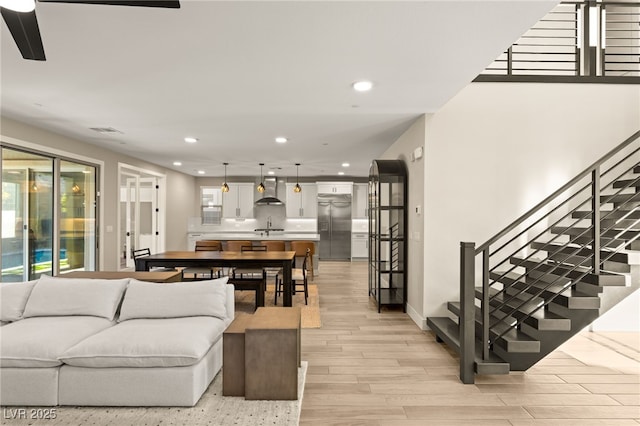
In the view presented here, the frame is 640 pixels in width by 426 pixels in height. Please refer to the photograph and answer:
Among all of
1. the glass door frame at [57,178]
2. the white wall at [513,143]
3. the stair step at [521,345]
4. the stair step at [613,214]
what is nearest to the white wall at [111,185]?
the glass door frame at [57,178]

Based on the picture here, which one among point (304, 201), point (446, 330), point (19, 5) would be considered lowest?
point (446, 330)

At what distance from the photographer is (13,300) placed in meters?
3.22

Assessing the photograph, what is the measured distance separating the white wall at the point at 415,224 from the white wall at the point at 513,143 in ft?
0.60

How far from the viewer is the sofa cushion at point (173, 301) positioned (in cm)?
324

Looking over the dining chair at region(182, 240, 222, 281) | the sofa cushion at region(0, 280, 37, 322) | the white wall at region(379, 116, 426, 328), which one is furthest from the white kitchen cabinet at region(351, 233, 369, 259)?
the sofa cushion at region(0, 280, 37, 322)

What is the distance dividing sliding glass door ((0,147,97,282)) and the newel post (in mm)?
5610

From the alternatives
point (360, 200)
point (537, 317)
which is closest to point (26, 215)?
point (537, 317)

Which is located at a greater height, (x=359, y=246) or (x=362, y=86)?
(x=362, y=86)

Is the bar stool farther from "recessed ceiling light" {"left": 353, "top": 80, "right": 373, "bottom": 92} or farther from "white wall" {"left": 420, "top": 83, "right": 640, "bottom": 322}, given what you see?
"recessed ceiling light" {"left": 353, "top": 80, "right": 373, "bottom": 92}

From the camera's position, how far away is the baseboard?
4629 mm

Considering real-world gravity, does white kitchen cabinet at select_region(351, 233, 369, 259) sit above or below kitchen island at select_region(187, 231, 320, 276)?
below

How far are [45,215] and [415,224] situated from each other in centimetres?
543

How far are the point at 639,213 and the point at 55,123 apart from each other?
690 cm

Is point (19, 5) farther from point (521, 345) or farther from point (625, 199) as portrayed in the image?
point (625, 199)
